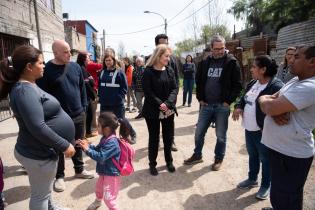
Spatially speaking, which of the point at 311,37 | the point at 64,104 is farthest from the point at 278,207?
the point at 311,37

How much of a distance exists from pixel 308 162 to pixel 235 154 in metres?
2.87

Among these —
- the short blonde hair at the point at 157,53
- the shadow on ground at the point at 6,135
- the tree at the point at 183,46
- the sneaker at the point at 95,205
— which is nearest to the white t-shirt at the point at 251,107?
the short blonde hair at the point at 157,53

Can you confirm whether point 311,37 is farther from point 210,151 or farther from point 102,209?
point 102,209

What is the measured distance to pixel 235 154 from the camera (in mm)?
5445

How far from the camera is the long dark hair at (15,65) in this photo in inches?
99.8

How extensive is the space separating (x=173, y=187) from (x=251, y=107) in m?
1.51

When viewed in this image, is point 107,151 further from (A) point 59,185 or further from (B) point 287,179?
(B) point 287,179

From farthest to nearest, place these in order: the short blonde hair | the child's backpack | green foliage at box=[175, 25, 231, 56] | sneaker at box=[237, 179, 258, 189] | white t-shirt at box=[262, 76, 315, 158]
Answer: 1. green foliage at box=[175, 25, 231, 56]
2. the short blonde hair
3. sneaker at box=[237, 179, 258, 189]
4. the child's backpack
5. white t-shirt at box=[262, 76, 315, 158]

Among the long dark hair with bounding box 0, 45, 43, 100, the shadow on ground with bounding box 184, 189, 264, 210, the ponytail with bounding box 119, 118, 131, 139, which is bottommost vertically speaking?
the shadow on ground with bounding box 184, 189, 264, 210

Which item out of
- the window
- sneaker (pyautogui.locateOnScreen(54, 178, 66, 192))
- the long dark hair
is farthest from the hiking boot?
the window

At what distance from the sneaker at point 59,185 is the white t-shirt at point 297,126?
282 cm

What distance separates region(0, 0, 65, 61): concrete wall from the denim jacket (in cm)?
803

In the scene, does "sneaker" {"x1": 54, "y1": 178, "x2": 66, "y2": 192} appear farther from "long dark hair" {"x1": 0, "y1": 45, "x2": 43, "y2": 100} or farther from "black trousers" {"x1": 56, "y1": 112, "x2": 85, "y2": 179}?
"long dark hair" {"x1": 0, "y1": 45, "x2": 43, "y2": 100}

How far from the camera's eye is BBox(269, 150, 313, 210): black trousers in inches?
101
